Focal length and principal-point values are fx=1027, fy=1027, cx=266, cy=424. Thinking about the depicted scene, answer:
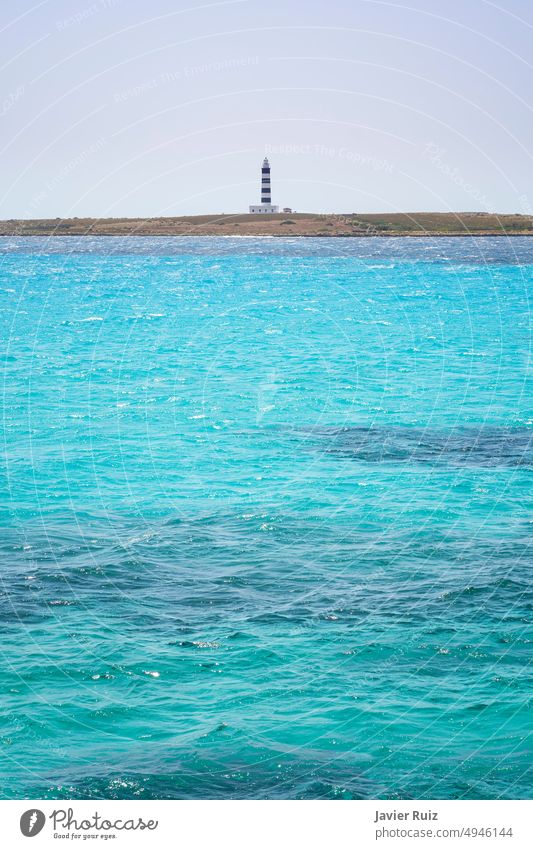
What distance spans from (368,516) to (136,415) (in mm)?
21908

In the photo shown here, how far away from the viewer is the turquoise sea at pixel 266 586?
56.6 feet

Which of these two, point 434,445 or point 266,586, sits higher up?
point 434,445

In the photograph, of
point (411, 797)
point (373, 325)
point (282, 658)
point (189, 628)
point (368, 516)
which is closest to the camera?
point (411, 797)

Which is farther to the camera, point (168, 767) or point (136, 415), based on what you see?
point (136, 415)

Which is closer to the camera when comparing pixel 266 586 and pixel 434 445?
pixel 266 586

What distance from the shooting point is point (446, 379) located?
6097 cm

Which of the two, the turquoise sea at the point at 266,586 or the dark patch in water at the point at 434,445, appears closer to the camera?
the turquoise sea at the point at 266,586

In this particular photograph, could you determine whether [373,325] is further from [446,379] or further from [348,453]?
[348,453]

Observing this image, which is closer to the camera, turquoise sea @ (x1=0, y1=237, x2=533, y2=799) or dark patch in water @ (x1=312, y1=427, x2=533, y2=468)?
turquoise sea @ (x1=0, y1=237, x2=533, y2=799)

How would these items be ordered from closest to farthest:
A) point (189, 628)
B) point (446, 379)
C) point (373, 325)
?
point (189, 628), point (446, 379), point (373, 325)

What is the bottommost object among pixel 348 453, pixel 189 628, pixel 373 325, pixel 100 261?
pixel 189 628

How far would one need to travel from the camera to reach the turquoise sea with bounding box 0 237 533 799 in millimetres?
17266

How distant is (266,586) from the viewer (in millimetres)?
24547

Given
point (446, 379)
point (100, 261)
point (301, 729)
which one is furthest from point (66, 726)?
point (100, 261)
